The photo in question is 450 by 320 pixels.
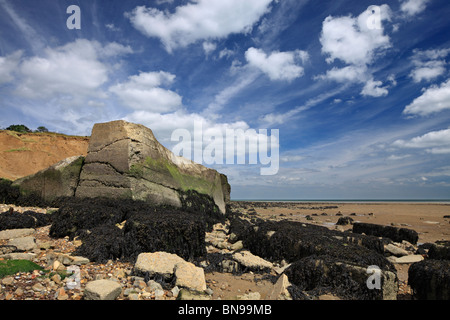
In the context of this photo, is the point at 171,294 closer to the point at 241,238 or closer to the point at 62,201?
the point at 241,238

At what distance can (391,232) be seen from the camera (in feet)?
33.9

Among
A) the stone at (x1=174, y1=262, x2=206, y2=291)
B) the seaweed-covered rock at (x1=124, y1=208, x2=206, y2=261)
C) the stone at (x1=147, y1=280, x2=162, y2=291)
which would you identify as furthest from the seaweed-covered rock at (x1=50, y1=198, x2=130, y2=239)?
the stone at (x1=174, y1=262, x2=206, y2=291)

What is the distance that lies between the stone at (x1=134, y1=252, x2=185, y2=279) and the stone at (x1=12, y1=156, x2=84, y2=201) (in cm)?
723

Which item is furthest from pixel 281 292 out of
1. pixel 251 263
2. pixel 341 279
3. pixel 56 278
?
pixel 56 278

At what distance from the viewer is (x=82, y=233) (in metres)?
5.94

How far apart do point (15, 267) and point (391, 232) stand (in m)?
12.2

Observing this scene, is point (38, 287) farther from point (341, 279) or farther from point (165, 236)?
point (341, 279)

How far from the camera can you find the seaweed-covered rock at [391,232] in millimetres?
9637

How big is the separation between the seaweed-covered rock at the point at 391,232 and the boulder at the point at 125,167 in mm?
8670

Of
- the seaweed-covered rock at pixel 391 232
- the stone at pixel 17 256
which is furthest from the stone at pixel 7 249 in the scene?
the seaweed-covered rock at pixel 391 232

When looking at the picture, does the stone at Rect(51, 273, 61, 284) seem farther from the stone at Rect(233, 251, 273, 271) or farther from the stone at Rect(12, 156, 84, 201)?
the stone at Rect(12, 156, 84, 201)

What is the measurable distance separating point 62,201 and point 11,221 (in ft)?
8.59

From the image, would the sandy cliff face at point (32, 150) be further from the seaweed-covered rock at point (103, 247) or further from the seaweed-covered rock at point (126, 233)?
the seaweed-covered rock at point (103, 247)
